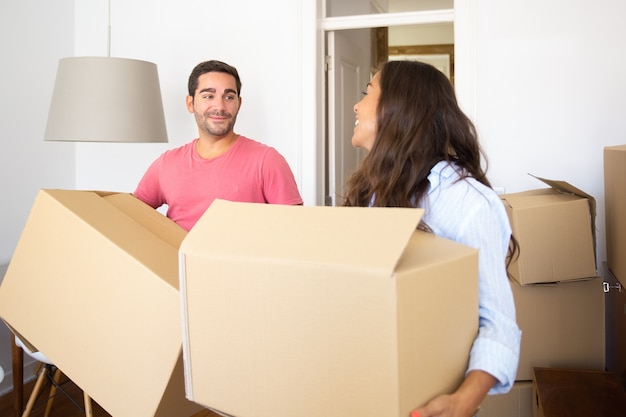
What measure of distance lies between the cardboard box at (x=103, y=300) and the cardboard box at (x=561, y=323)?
4.75ft

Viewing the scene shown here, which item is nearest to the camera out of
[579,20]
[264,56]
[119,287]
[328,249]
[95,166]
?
[328,249]

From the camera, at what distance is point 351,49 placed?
3609 mm

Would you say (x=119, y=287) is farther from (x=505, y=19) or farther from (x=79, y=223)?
(x=505, y=19)

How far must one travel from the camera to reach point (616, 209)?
1.81 m

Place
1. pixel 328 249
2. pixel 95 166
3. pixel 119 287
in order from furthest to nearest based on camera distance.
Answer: pixel 95 166
pixel 119 287
pixel 328 249

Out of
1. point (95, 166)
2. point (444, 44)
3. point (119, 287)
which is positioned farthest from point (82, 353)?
point (444, 44)

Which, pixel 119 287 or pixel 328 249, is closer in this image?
pixel 328 249

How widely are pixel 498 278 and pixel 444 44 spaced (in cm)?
568

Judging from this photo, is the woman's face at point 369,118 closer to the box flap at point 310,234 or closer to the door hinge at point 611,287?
the box flap at point 310,234

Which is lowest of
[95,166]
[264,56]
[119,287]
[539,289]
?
[539,289]

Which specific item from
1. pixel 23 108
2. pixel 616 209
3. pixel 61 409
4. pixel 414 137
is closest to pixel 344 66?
pixel 23 108

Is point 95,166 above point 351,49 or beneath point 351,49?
beneath

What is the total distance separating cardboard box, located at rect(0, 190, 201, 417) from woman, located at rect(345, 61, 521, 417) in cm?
41

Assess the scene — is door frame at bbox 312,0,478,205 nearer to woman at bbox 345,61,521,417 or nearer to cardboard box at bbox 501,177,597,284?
cardboard box at bbox 501,177,597,284
